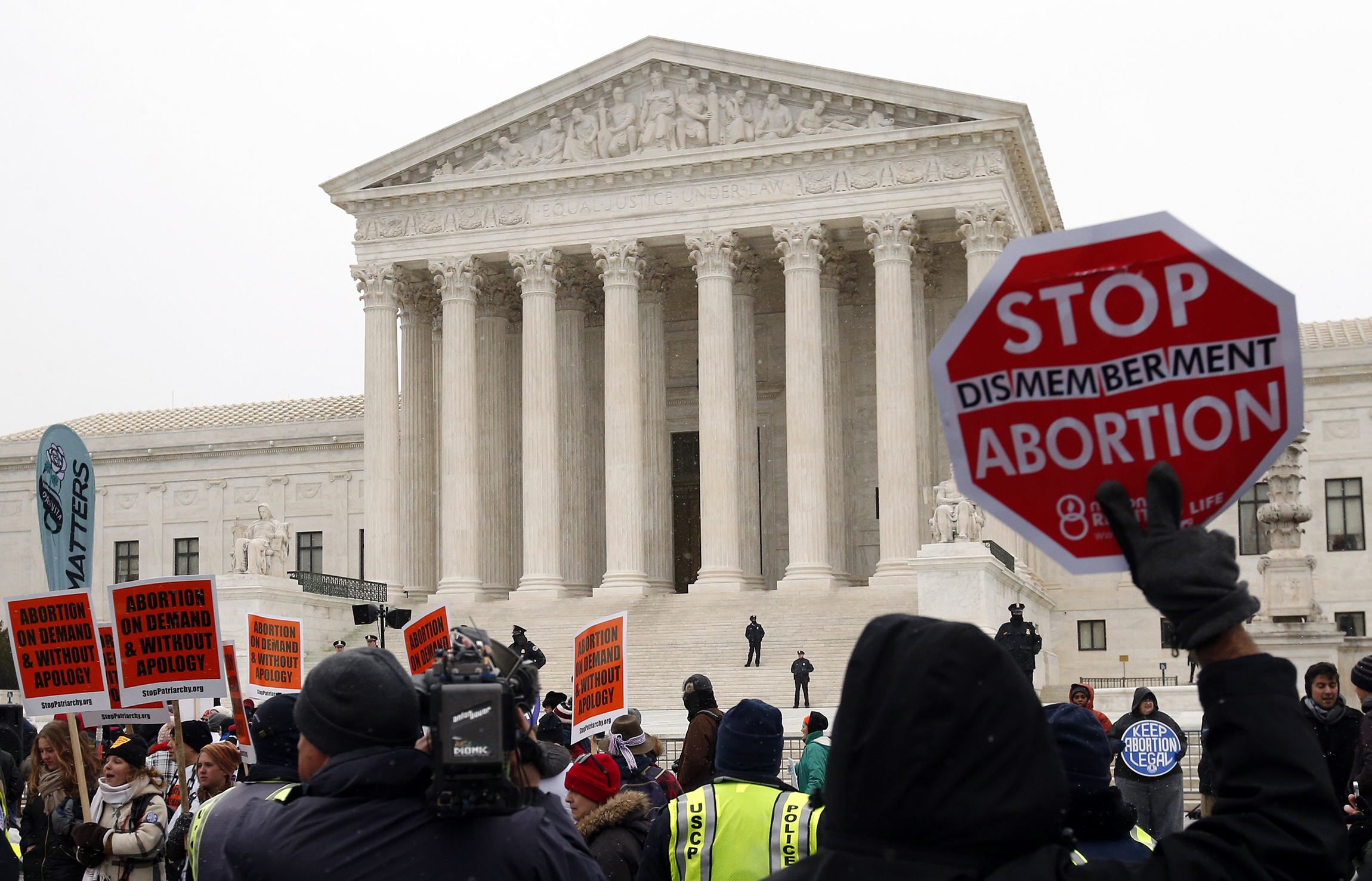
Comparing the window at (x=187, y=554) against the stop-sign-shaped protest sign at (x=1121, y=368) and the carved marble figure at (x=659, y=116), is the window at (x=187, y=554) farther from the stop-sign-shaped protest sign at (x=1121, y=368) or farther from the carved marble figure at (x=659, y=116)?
the stop-sign-shaped protest sign at (x=1121, y=368)

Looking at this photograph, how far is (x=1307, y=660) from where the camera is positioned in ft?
95.9

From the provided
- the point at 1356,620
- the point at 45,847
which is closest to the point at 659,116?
the point at 1356,620

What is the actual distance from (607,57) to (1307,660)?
1080 inches

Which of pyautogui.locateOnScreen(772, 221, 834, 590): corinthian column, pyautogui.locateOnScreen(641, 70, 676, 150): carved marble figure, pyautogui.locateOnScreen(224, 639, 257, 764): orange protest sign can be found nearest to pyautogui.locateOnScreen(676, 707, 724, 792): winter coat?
pyautogui.locateOnScreen(224, 639, 257, 764): orange protest sign

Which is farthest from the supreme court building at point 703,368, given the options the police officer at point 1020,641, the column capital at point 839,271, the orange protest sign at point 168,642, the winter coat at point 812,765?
the orange protest sign at point 168,642

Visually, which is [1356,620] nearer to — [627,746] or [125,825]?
[627,746]

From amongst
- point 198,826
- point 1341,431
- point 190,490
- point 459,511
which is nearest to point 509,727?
point 198,826

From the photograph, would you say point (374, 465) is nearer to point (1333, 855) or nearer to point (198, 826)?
point (198, 826)

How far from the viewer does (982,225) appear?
4334 cm

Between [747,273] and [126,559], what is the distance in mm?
30393

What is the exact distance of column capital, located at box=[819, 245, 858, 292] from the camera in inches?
1859

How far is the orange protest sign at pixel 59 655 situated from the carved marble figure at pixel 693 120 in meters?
35.9

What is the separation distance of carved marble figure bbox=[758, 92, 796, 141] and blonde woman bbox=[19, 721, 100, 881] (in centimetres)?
3588

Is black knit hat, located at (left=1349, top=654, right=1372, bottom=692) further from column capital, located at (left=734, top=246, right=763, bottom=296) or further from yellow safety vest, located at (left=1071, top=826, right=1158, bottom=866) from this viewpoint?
column capital, located at (left=734, top=246, right=763, bottom=296)
